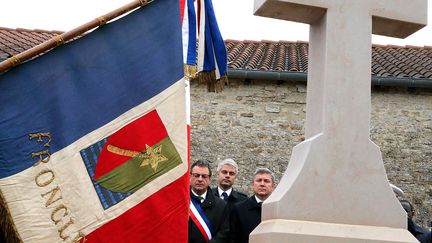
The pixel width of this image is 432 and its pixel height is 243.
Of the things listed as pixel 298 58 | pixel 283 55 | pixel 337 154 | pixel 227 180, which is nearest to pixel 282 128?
pixel 298 58

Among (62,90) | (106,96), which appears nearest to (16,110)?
(62,90)

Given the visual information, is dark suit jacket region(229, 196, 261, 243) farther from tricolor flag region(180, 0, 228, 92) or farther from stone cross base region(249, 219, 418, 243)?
stone cross base region(249, 219, 418, 243)

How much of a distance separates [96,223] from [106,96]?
0.76 meters

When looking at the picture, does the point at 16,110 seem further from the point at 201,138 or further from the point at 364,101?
the point at 201,138

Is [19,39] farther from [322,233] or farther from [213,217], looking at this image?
[322,233]

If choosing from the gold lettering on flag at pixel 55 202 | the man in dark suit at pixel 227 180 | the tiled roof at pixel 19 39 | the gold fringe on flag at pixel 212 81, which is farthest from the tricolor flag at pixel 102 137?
the tiled roof at pixel 19 39

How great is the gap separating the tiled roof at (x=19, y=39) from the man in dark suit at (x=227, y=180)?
255 inches

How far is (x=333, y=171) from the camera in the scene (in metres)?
3.23

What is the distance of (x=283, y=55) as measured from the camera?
1366 cm

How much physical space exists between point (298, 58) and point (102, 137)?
10.1 meters

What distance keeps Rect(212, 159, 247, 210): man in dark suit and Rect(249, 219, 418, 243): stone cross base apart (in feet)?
9.41

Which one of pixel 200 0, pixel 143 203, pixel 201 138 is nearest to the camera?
pixel 143 203

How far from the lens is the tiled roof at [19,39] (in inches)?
476

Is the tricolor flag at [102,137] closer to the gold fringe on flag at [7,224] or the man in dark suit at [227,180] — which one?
the gold fringe on flag at [7,224]
